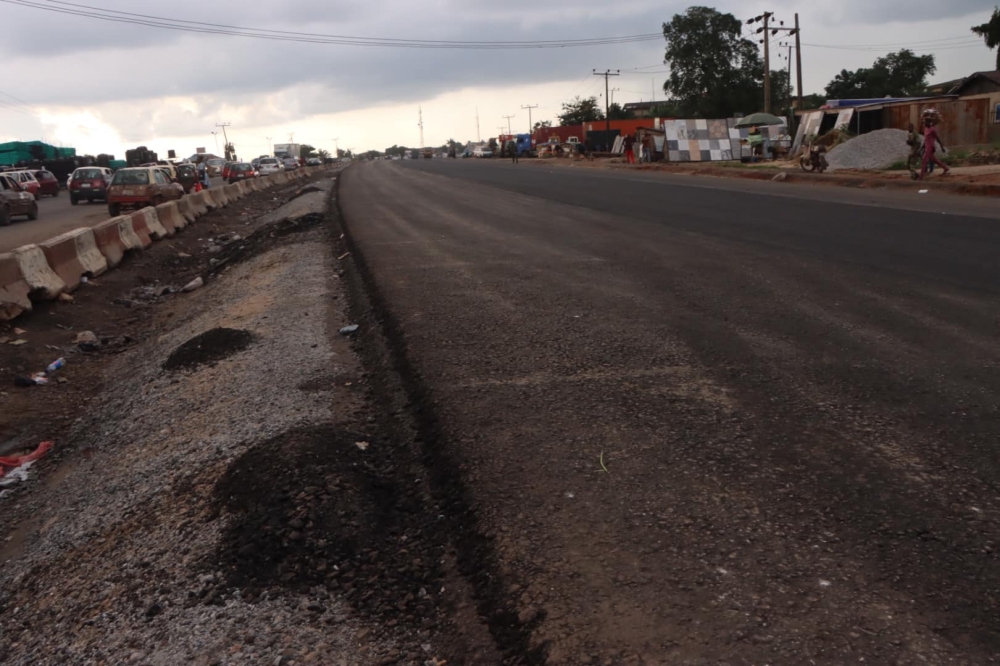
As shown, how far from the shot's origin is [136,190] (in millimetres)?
25016

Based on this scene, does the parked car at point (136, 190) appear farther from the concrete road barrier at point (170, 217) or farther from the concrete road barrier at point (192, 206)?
the concrete road barrier at point (170, 217)

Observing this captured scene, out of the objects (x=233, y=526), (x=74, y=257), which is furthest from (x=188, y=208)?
(x=233, y=526)

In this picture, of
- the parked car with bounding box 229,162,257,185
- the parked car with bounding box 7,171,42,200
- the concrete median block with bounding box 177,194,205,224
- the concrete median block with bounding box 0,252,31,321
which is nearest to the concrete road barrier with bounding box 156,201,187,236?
the concrete median block with bounding box 177,194,205,224

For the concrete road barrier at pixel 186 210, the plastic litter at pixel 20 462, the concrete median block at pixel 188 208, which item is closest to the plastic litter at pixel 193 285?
the plastic litter at pixel 20 462

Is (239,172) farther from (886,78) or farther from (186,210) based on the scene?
(886,78)

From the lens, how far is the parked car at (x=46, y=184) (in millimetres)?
39291

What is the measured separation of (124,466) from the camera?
5.57 metres

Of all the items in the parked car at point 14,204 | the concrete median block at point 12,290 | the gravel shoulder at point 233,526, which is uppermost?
the parked car at point 14,204

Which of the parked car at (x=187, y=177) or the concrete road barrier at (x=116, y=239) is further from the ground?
the parked car at (x=187, y=177)

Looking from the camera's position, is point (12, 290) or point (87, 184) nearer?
point (12, 290)

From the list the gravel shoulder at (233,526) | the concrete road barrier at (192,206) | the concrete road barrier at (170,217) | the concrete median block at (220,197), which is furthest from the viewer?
the concrete median block at (220,197)

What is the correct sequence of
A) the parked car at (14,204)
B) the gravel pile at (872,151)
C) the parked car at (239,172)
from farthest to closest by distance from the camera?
the parked car at (239,172) < the gravel pile at (872,151) < the parked car at (14,204)

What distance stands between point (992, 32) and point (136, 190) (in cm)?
5954

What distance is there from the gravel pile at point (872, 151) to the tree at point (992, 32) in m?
37.7
